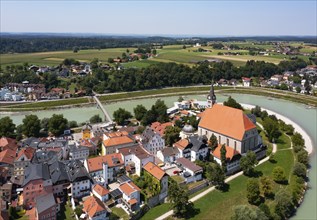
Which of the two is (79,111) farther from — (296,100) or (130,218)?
(296,100)

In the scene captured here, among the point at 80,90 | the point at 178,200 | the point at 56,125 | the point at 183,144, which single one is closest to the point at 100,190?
the point at 178,200

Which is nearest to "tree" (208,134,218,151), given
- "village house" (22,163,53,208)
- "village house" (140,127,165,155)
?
"village house" (140,127,165,155)

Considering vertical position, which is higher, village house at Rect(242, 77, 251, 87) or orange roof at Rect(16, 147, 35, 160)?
orange roof at Rect(16, 147, 35, 160)

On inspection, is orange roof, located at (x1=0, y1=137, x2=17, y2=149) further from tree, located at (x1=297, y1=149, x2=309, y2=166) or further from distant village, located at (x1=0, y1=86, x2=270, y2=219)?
tree, located at (x1=297, y1=149, x2=309, y2=166)

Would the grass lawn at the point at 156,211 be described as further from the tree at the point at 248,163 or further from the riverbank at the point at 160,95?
the riverbank at the point at 160,95

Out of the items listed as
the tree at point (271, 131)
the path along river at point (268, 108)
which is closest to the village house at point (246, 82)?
the path along river at point (268, 108)

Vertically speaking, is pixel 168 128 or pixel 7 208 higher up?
pixel 168 128

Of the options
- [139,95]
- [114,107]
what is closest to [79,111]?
[114,107]
